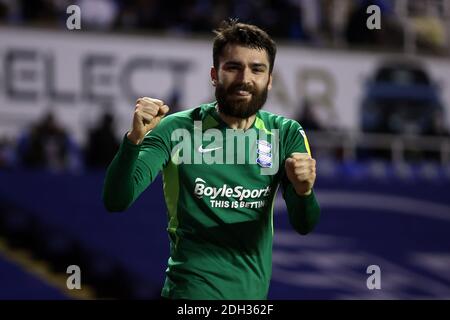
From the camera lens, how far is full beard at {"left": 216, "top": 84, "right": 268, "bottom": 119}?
3.83m

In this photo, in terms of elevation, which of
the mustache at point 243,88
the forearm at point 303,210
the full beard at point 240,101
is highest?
the mustache at point 243,88

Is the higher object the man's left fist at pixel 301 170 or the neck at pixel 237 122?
the neck at pixel 237 122

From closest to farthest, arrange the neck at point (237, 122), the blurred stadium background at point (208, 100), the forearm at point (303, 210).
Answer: the forearm at point (303, 210)
the neck at point (237, 122)
the blurred stadium background at point (208, 100)

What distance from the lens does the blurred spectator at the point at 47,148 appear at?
10133mm

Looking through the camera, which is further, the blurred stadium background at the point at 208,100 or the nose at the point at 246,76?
the blurred stadium background at the point at 208,100

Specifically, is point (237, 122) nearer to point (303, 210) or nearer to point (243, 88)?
point (243, 88)

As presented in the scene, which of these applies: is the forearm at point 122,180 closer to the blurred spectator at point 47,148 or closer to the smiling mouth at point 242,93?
the smiling mouth at point 242,93

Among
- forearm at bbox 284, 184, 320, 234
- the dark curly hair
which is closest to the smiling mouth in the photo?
the dark curly hair

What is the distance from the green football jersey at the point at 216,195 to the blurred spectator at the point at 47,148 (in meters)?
6.38

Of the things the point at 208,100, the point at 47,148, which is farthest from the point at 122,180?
the point at 208,100

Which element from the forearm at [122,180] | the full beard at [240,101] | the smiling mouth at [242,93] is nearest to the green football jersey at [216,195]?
the forearm at [122,180]

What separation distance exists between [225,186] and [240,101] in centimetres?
37

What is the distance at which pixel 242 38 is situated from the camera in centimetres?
386
